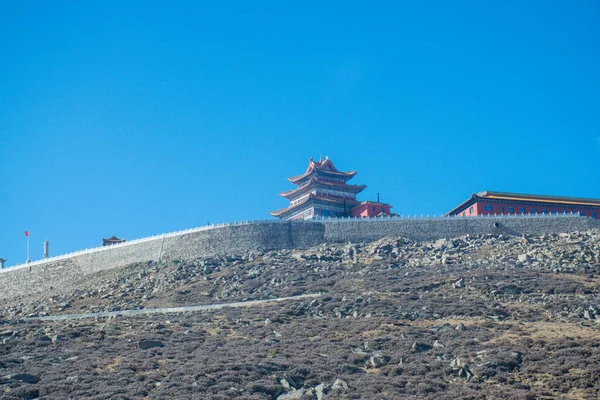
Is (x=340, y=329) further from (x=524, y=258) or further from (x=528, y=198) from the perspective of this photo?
(x=528, y=198)

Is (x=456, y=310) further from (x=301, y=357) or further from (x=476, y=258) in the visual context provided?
(x=476, y=258)

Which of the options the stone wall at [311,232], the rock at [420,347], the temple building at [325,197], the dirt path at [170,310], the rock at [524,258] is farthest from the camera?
the temple building at [325,197]

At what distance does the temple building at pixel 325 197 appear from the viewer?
75.8m

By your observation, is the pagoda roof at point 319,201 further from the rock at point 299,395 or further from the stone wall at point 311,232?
the rock at point 299,395

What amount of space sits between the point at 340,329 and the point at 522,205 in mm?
37911

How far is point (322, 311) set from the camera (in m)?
41.9

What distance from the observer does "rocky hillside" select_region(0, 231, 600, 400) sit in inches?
1097

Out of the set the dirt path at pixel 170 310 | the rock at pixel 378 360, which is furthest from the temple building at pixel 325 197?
the rock at pixel 378 360

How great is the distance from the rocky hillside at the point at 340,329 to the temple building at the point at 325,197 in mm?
Answer: 15562

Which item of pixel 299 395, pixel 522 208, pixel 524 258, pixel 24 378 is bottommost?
pixel 299 395

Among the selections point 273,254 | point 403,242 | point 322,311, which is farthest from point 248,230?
point 322,311

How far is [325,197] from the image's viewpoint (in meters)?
77.6

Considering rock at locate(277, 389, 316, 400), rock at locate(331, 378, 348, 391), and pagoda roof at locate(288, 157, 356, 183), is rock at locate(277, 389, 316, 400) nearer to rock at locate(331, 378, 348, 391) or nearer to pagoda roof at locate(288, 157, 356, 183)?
rock at locate(331, 378, 348, 391)

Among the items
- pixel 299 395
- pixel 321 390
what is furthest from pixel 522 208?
pixel 299 395
